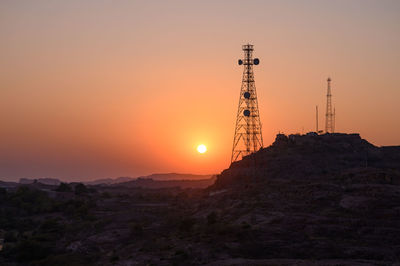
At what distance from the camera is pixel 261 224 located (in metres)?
38.7

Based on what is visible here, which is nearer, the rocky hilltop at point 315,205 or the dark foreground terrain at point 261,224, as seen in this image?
the rocky hilltop at point 315,205

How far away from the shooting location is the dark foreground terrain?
31656 mm

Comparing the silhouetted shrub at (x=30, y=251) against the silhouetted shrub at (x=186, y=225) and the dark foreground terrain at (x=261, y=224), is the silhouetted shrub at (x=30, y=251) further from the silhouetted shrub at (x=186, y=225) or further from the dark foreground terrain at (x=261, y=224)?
the silhouetted shrub at (x=186, y=225)

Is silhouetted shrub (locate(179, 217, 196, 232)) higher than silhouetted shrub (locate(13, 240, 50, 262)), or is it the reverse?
silhouetted shrub (locate(179, 217, 196, 232))

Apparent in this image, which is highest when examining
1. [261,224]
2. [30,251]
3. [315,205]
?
[315,205]

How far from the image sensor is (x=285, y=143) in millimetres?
75562

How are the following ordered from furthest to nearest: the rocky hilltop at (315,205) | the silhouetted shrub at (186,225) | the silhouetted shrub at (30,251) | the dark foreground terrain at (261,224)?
the silhouetted shrub at (186,225)
the silhouetted shrub at (30,251)
the dark foreground terrain at (261,224)
the rocky hilltop at (315,205)

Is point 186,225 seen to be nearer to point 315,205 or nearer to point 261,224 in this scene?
point 261,224

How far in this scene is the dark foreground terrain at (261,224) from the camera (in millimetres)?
31656

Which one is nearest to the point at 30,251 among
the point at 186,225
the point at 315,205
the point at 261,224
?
the point at 186,225

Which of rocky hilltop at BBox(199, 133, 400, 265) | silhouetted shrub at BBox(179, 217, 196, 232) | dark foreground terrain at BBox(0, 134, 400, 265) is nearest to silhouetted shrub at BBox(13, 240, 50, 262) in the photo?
dark foreground terrain at BBox(0, 134, 400, 265)

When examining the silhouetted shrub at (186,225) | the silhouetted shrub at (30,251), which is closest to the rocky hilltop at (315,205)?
the silhouetted shrub at (186,225)

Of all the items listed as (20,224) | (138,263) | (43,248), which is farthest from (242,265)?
(20,224)

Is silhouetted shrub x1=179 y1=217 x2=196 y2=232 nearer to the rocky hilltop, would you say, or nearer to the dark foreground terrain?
the dark foreground terrain
